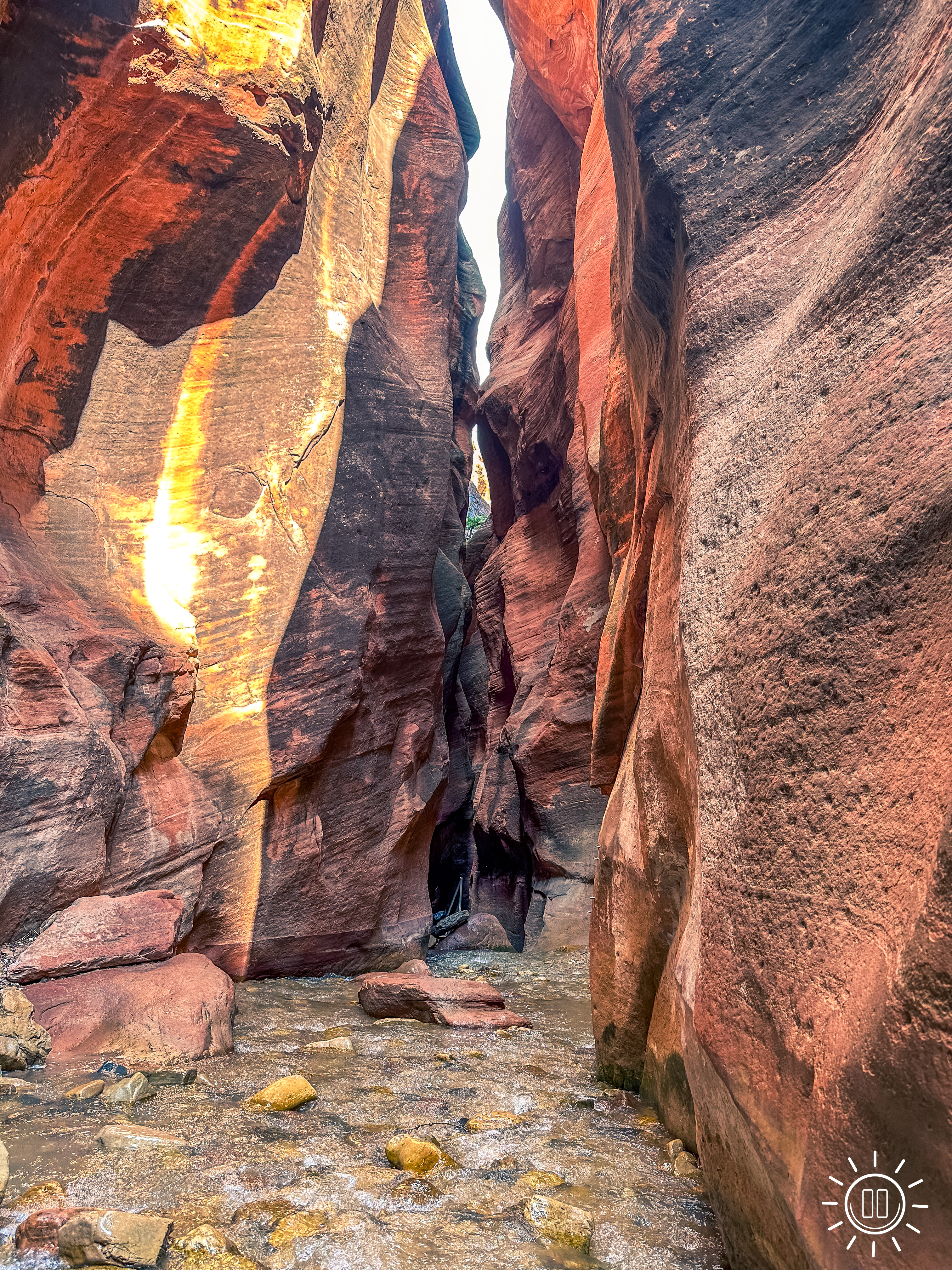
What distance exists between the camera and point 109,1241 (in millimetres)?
1896

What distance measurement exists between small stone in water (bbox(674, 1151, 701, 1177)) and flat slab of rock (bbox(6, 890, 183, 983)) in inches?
122

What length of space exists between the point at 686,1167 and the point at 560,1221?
0.68 metres


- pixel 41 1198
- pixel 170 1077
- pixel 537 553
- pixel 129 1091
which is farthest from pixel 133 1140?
pixel 537 553

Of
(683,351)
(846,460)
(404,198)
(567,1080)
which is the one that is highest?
(404,198)

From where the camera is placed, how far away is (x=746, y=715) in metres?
2.22

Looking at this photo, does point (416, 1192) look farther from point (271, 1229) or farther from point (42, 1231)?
point (42, 1231)

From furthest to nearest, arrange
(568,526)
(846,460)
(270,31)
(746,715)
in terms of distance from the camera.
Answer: (568,526) < (270,31) < (746,715) < (846,460)

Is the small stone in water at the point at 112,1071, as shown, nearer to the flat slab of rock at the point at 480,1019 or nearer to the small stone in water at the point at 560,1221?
the small stone in water at the point at 560,1221

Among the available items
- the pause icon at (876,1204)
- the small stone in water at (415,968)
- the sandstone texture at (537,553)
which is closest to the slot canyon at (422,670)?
the pause icon at (876,1204)

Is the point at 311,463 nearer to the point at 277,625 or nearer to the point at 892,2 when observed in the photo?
the point at 277,625

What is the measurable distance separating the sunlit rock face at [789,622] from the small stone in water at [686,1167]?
107 mm

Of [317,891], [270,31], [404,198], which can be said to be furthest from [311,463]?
[404,198]

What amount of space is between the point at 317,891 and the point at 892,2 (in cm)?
710

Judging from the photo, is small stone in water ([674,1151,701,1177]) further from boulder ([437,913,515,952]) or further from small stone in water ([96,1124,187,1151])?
boulder ([437,913,515,952])
